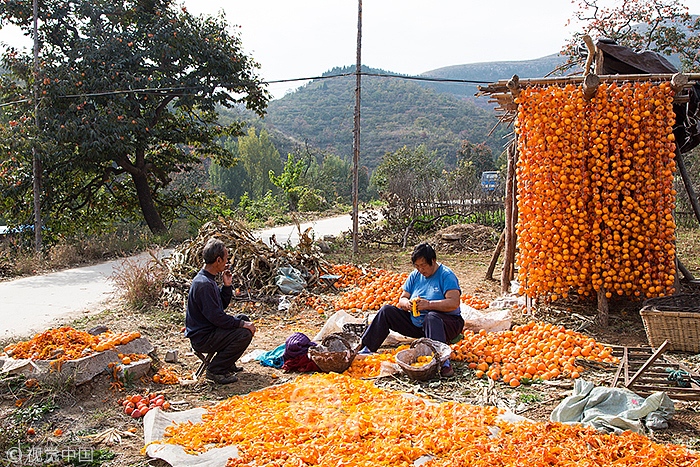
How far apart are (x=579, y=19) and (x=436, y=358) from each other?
13168 mm

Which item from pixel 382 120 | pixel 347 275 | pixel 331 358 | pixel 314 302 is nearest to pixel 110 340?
pixel 331 358

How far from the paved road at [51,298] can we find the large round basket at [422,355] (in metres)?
4.25

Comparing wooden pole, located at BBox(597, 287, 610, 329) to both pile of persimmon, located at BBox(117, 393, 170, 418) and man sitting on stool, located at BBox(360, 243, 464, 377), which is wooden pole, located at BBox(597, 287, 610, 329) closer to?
man sitting on stool, located at BBox(360, 243, 464, 377)

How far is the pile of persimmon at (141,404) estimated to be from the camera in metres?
3.61

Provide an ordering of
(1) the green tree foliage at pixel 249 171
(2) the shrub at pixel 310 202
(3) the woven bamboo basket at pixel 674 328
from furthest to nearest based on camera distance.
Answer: (1) the green tree foliage at pixel 249 171, (2) the shrub at pixel 310 202, (3) the woven bamboo basket at pixel 674 328

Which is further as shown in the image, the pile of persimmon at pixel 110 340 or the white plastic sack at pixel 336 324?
the white plastic sack at pixel 336 324

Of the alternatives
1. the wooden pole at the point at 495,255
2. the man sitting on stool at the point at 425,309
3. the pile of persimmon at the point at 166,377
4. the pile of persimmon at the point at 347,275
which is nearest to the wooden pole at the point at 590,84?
the man sitting on stool at the point at 425,309

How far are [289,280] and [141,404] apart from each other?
13.1 ft

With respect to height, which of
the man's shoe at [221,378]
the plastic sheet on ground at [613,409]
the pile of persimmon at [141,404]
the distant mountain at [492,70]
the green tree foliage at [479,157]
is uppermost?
the distant mountain at [492,70]

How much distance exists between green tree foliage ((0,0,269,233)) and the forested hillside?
37596mm

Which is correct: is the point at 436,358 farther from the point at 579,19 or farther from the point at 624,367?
the point at 579,19

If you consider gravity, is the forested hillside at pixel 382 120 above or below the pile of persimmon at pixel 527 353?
above

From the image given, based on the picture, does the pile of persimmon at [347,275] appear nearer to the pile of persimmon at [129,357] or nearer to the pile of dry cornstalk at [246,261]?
the pile of dry cornstalk at [246,261]

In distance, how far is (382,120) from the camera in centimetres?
6450
